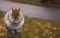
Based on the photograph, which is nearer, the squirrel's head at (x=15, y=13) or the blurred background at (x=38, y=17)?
the squirrel's head at (x=15, y=13)

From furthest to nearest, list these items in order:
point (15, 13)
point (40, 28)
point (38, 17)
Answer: point (38, 17), point (40, 28), point (15, 13)

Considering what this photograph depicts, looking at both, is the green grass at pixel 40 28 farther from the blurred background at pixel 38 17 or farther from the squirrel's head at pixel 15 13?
the squirrel's head at pixel 15 13

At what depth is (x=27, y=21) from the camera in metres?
6.39

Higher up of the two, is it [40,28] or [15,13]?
[15,13]

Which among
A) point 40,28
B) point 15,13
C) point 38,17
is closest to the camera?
point 15,13

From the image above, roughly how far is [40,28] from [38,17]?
0.94 metres

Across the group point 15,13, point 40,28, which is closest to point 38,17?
point 40,28

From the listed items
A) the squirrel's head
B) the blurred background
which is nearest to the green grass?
the blurred background

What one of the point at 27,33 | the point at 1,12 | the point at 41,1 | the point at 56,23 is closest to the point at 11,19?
the point at 27,33

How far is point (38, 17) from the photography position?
6.89m

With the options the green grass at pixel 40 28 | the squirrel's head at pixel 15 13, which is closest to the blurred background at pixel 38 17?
the green grass at pixel 40 28

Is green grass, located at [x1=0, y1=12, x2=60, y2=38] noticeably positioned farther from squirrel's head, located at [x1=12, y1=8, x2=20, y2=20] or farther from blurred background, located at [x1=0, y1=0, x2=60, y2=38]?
squirrel's head, located at [x1=12, y1=8, x2=20, y2=20]

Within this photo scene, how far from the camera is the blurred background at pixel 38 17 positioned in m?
5.77

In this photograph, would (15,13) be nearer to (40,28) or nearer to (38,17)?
(40,28)
